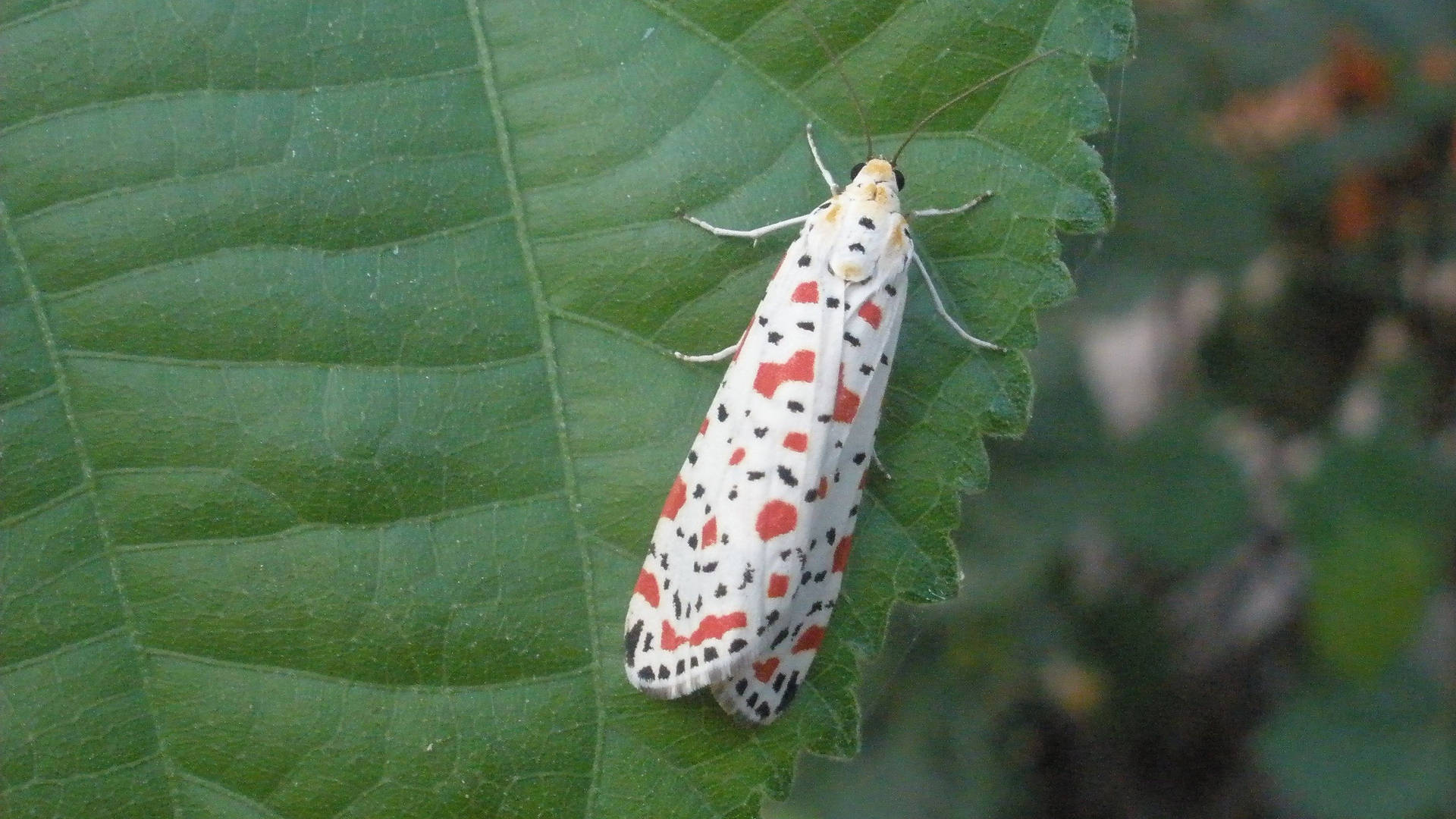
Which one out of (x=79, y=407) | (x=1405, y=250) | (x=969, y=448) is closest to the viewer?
(x=79, y=407)

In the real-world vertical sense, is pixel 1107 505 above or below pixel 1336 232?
below

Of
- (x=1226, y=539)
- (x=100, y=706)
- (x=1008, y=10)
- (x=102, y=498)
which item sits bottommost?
(x=1226, y=539)

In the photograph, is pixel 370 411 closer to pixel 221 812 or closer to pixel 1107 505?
pixel 221 812

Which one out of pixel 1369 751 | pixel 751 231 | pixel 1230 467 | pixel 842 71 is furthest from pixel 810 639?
pixel 1369 751

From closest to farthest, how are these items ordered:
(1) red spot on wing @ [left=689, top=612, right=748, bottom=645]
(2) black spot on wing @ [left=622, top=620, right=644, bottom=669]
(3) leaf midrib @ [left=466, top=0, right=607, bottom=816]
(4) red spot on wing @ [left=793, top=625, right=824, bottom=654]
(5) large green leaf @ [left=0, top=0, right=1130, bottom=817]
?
1. (5) large green leaf @ [left=0, top=0, right=1130, bottom=817]
2. (3) leaf midrib @ [left=466, top=0, right=607, bottom=816]
3. (2) black spot on wing @ [left=622, top=620, right=644, bottom=669]
4. (4) red spot on wing @ [left=793, top=625, right=824, bottom=654]
5. (1) red spot on wing @ [left=689, top=612, right=748, bottom=645]

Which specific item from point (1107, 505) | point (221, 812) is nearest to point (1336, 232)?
point (1107, 505)

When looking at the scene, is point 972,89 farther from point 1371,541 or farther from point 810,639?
point 1371,541

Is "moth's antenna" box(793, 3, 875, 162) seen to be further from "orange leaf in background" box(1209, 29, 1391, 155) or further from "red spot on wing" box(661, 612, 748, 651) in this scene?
"orange leaf in background" box(1209, 29, 1391, 155)

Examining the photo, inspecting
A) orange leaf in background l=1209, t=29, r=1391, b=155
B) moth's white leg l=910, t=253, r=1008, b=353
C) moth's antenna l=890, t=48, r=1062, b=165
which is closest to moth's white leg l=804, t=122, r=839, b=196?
moth's antenna l=890, t=48, r=1062, b=165
